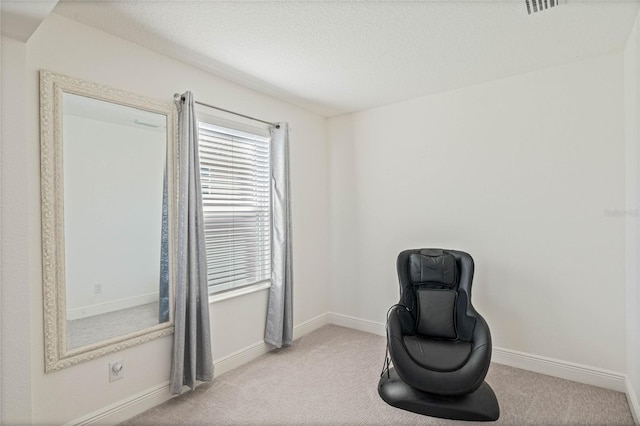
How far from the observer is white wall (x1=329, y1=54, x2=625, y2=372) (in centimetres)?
267

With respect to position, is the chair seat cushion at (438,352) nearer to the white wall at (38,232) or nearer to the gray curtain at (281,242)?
the gray curtain at (281,242)

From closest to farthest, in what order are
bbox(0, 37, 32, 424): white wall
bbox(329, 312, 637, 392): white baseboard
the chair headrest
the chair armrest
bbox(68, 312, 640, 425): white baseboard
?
1. bbox(0, 37, 32, 424): white wall
2. bbox(68, 312, 640, 425): white baseboard
3. the chair armrest
4. bbox(329, 312, 637, 392): white baseboard
5. the chair headrest

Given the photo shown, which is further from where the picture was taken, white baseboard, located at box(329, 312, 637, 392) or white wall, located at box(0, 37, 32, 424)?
white baseboard, located at box(329, 312, 637, 392)

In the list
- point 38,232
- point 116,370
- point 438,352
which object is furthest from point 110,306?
point 438,352

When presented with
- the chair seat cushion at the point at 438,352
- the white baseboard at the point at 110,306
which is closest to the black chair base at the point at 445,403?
the chair seat cushion at the point at 438,352

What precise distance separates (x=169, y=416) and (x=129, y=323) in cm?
68

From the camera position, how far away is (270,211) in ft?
11.5

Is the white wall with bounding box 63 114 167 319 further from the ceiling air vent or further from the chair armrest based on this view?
the ceiling air vent

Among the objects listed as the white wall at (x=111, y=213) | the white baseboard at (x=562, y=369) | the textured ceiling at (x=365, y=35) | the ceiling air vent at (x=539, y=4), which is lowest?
the white baseboard at (x=562, y=369)

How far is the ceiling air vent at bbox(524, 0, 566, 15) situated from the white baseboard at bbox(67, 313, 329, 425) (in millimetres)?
3305

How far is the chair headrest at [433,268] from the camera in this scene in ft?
9.58

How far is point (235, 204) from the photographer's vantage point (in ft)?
10.5

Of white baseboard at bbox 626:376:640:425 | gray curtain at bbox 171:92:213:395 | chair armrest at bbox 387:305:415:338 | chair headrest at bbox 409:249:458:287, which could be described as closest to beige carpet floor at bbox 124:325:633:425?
white baseboard at bbox 626:376:640:425

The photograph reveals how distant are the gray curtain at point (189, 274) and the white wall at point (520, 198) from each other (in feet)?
6.48
